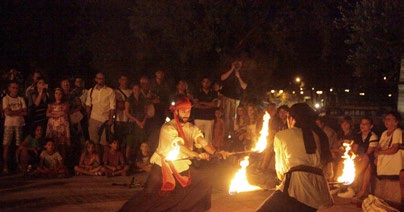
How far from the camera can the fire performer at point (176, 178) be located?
19.5 ft

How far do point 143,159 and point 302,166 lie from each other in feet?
19.4

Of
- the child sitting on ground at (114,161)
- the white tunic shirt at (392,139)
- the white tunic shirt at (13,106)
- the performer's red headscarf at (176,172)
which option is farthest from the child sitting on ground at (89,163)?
the white tunic shirt at (392,139)

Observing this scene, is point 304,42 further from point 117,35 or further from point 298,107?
point 298,107

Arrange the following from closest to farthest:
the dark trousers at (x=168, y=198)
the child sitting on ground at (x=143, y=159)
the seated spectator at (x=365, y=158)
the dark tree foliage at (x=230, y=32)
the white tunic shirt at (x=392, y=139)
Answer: the dark trousers at (x=168, y=198) < the white tunic shirt at (x=392, y=139) < the seated spectator at (x=365, y=158) < the child sitting on ground at (x=143, y=159) < the dark tree foliage at (x=230, y=32)

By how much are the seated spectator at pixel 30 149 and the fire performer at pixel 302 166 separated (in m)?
6.11

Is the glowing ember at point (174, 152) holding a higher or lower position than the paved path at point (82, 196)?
higher

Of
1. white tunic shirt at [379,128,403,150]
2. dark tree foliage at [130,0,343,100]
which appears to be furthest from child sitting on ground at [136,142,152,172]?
dark tree foliage at [130,0,343,100]

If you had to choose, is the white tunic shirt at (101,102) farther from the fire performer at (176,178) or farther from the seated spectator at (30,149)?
the fire performer at (176,178)

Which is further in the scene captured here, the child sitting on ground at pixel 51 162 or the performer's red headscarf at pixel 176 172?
the child sitting on ground at pixel 51 162

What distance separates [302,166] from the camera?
4934 mm

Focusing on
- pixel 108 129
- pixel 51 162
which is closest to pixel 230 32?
pixel 108 129

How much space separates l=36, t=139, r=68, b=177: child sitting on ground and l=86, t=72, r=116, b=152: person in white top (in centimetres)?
99

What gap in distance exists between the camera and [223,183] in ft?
30.5

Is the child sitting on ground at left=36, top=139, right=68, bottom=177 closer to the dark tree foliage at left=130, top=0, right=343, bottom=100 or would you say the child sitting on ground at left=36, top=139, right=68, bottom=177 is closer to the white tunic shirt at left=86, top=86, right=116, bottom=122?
the white tunic shirt at left=86, top=86, right=116, bottom=122
